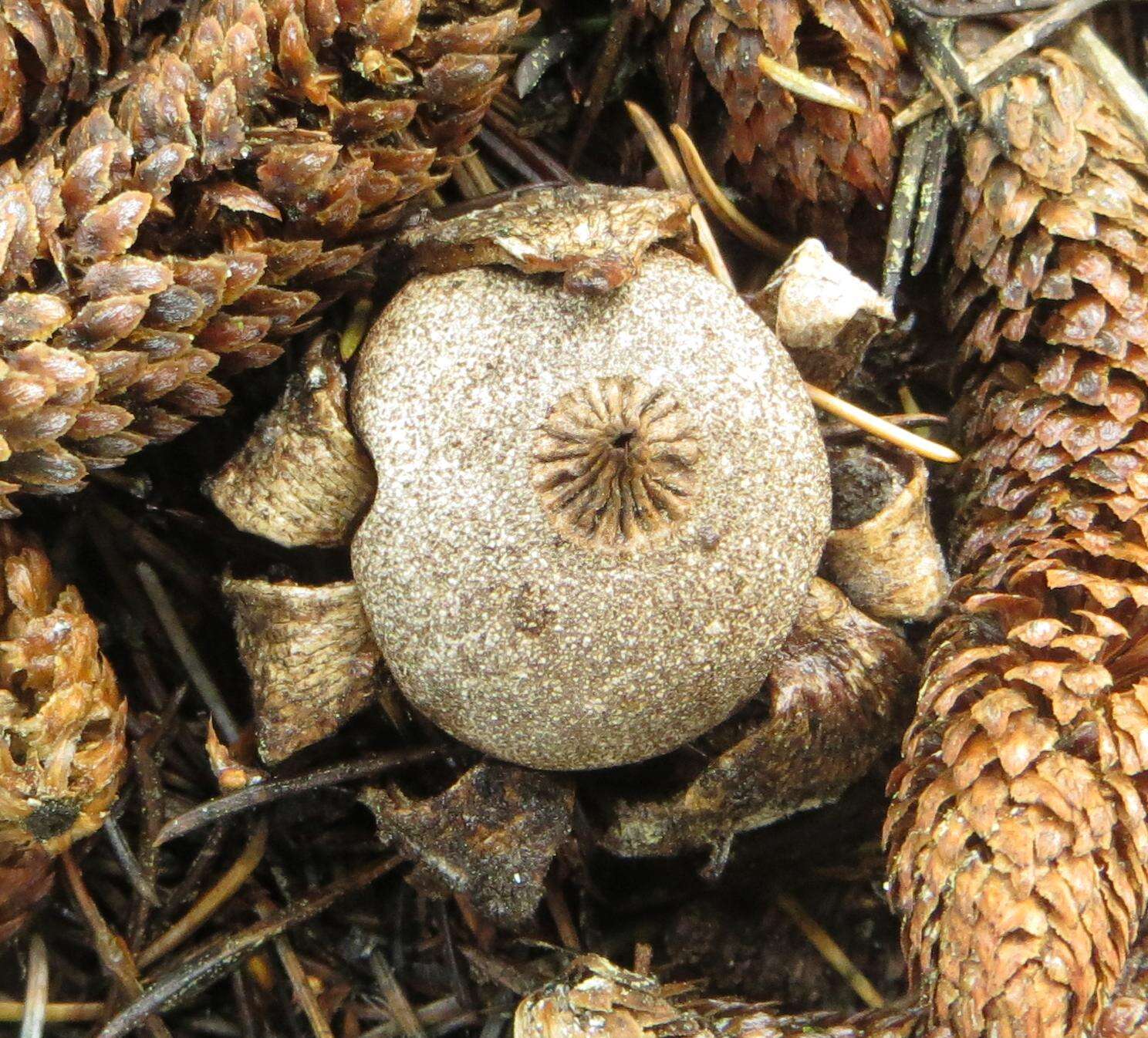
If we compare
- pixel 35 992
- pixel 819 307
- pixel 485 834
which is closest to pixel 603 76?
pixel 819 307

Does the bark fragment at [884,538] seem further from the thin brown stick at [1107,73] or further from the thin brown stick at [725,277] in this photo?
the thin brown stick at [1107,73]

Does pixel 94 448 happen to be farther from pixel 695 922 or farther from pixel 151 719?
pixel 695 922

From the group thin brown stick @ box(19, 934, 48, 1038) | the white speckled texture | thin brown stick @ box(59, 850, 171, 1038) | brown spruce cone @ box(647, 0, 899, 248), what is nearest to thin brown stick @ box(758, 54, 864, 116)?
brown spruce cone @ box(647, 0, 899, 248)

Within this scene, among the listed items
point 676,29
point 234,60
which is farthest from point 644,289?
point 234,60

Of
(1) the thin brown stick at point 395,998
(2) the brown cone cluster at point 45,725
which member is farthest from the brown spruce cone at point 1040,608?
(2) the brown cone cluster at point 45,725

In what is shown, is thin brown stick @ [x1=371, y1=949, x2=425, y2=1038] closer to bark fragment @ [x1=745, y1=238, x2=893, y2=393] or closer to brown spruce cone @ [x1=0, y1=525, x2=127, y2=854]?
brown spruce cone @ [x1=0, y1=525, x2=127, y2=854]

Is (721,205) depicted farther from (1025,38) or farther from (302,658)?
(302,658)
